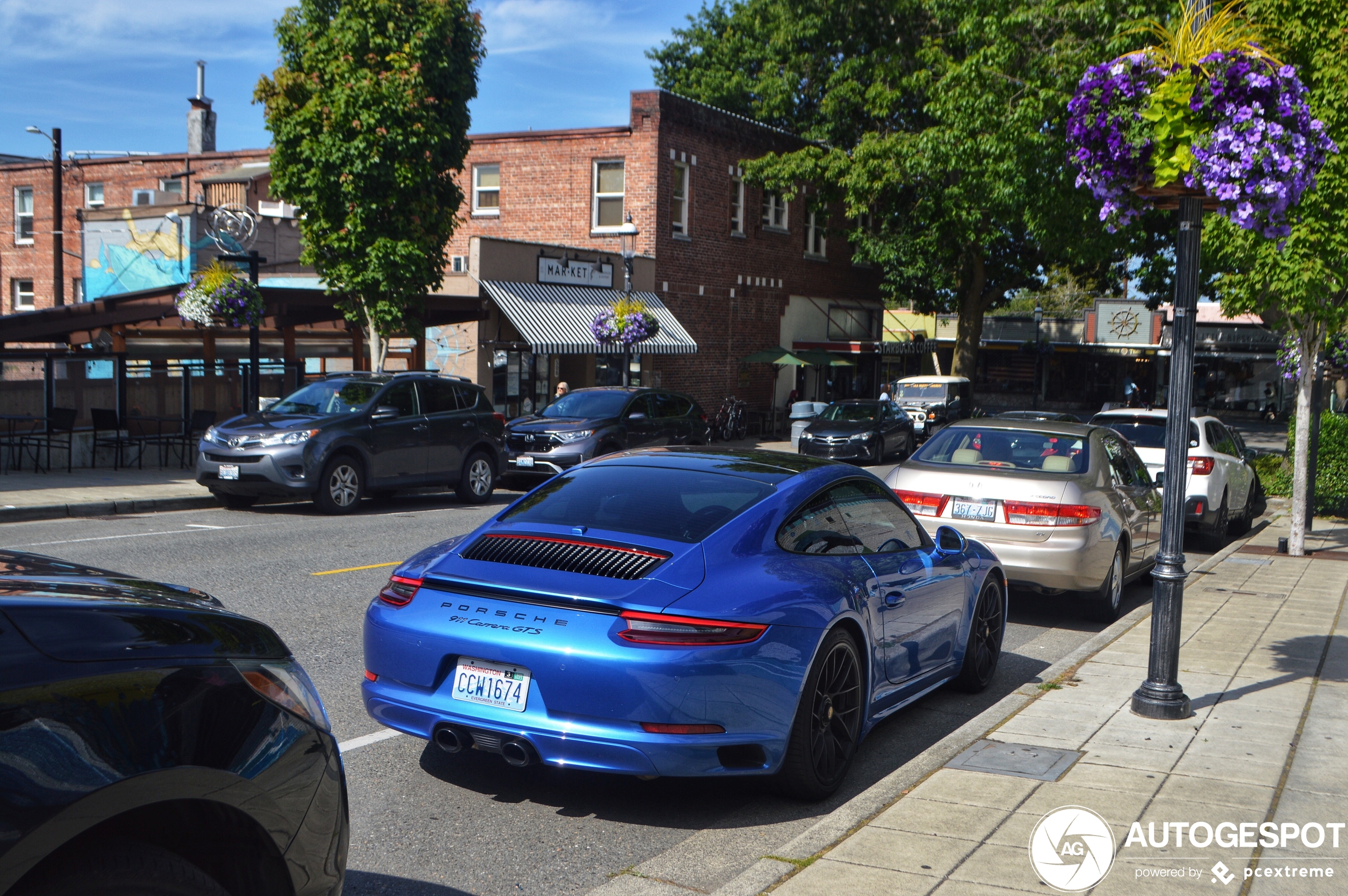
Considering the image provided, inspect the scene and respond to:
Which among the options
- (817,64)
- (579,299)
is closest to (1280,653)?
(579,299)

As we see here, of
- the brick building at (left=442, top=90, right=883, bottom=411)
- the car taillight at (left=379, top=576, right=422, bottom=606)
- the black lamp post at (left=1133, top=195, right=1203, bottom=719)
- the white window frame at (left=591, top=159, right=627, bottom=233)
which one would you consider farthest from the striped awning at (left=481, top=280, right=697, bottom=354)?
the car taillight at (left=379, top=576, right=422, bottom=606)

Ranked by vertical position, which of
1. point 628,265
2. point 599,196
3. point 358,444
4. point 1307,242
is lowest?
point 358,444

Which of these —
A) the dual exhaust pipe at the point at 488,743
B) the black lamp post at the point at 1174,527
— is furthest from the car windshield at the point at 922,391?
the dual exhaust pipe at the point at 488,743

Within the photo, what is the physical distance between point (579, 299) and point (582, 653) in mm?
24566

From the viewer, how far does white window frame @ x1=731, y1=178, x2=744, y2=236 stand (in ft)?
Answer: 112

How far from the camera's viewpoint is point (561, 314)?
2725 cm

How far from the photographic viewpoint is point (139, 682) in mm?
2459

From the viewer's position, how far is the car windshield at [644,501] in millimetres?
5098

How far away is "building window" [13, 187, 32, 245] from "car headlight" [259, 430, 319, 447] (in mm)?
28806

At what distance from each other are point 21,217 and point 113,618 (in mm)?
41714

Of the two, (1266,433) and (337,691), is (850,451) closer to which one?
(337,691)

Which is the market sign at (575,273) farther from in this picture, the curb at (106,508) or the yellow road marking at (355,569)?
the yellow road marking at (355,569)

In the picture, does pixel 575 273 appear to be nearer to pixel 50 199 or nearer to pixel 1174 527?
pixel 50 199

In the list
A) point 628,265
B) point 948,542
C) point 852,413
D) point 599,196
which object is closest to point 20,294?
point 599,196
